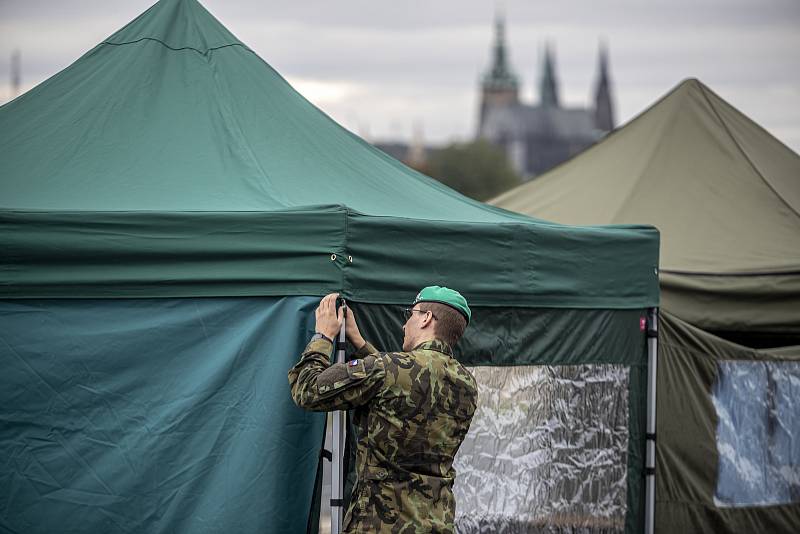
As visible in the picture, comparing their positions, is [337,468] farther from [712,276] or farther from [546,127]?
[546,127]

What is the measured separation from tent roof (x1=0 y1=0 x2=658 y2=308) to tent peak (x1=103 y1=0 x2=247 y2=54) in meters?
0.01

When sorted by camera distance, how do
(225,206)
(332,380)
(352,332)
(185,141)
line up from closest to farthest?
(332,380) < (352,332) < (225,206) < (185,141)

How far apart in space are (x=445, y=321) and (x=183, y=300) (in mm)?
1169

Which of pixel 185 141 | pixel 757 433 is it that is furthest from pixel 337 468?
pixel 757 433

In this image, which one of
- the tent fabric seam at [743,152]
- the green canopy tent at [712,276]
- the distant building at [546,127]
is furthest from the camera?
the distant building at [546,127]

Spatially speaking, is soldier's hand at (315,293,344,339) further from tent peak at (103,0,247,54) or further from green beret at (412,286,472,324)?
tent peak at (103,0,247,54)

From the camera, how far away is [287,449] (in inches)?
180

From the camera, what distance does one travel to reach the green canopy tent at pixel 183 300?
4508 millimetres

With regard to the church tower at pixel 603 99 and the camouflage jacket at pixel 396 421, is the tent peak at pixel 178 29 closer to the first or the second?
the camouflage jacket at pixel 396 421

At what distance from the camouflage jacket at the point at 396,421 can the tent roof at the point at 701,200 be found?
3.26 m

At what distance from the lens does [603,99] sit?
618ft

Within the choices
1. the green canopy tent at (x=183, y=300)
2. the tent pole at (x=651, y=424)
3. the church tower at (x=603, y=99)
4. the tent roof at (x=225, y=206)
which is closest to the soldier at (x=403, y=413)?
the green canopy tent at (x=183, y=300)

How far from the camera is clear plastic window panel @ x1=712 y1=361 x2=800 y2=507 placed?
22.6 feet

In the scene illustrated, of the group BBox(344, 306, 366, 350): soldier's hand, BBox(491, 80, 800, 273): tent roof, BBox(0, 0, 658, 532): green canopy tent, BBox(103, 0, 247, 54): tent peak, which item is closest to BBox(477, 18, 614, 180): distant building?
BBox(491, 80, 800, 273): tent roof
